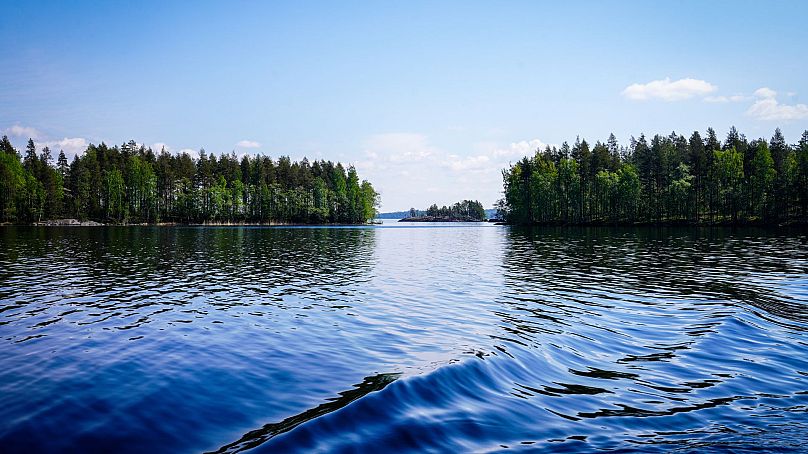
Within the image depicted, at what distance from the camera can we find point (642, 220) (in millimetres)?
157375

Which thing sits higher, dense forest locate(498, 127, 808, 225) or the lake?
dense forest locate(498, 127, 808, 225)

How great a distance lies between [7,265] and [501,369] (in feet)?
146

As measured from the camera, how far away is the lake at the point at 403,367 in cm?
906

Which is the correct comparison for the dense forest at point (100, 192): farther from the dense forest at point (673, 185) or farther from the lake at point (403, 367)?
the lake at point (403, 367)

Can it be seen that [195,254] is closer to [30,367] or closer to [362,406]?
[30,367]

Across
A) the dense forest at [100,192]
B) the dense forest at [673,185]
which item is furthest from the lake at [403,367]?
the dense forest at [100,192]

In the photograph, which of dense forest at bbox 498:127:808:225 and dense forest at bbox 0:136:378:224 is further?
dense forest at bbox 0:136:378:224

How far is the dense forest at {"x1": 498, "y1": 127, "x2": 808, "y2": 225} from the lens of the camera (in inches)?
5054

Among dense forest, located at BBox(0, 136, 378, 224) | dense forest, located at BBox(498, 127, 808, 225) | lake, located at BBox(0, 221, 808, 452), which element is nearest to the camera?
lake, located at BBox(0, 221, 808, 452)

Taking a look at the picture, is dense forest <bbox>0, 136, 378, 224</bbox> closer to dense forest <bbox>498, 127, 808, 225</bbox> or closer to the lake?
dense forest <bbox>498, 127, 808, 225</bbox>

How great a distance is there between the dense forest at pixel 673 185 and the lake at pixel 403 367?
123 metres

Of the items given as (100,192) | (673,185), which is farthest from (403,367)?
(100,192)

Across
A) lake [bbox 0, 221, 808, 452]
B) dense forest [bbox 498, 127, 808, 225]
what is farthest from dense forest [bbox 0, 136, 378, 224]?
lake [bbox 0, 221, 808, 452]

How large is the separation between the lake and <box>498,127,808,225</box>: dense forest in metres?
123
